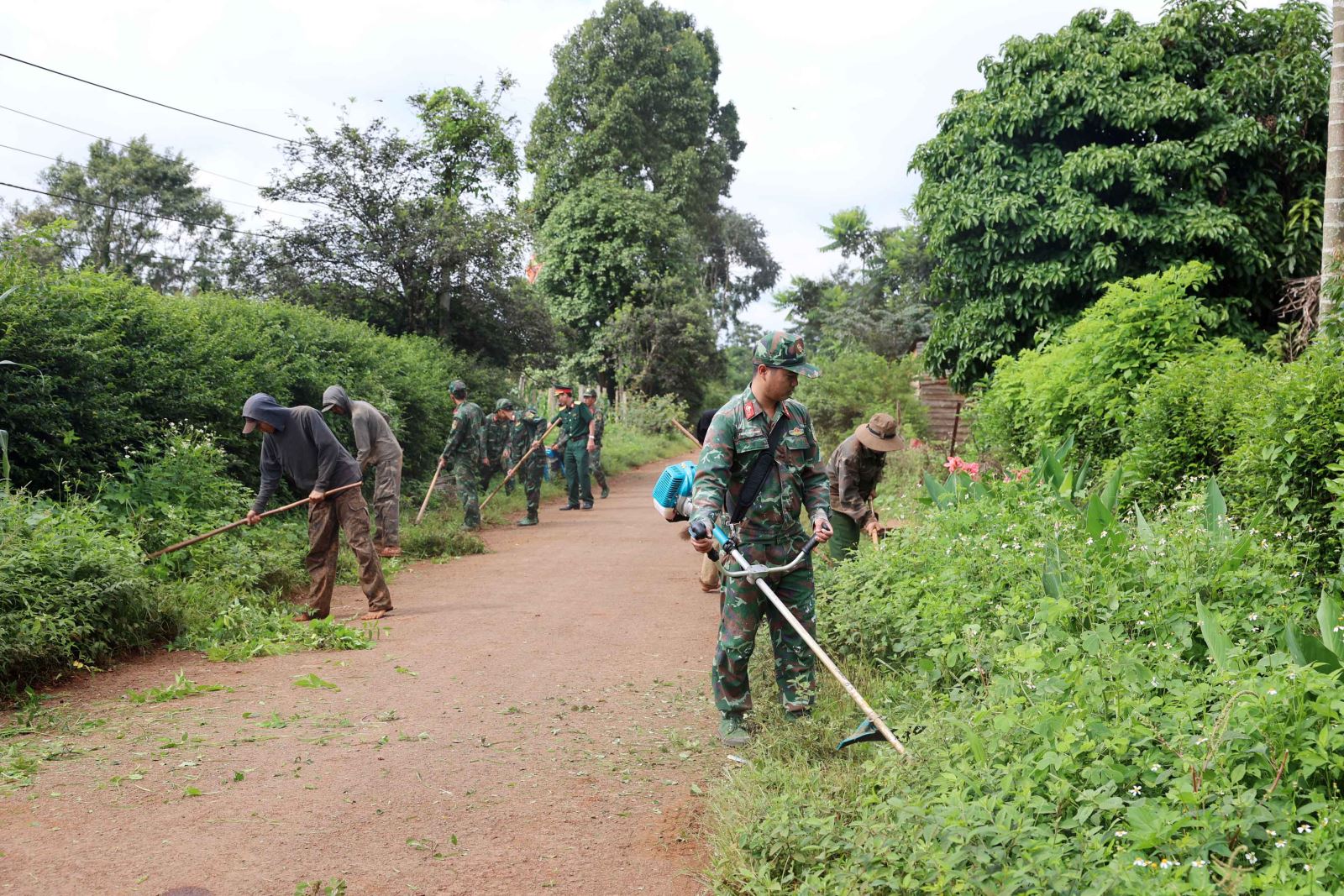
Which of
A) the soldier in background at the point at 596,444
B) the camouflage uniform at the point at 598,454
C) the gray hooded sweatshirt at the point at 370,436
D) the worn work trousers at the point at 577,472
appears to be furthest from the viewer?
the camouflage uniform at the point at 598,454

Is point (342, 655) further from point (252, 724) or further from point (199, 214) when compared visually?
point (199, 214)

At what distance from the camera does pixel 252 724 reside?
5.68 m

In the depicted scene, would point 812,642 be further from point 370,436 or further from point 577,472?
point 577,472

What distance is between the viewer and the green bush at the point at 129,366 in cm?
831

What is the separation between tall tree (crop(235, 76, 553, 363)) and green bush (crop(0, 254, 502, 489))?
568 centimetres

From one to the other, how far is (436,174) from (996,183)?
11.2 meters

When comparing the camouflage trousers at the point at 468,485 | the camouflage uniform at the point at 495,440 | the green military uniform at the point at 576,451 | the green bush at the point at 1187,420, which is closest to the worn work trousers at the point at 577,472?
the green military uniform at the point at 576,451

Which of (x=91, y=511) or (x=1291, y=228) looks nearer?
(x=91, y=511)

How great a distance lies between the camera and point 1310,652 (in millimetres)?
3752

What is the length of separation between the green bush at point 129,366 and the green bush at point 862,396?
11639 mm

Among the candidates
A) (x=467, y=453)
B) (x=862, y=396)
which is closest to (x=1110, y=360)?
(x=467, y=453)

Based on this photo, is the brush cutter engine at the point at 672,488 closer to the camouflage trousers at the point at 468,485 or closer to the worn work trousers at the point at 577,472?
the camouflage trousers at the point at 468,485

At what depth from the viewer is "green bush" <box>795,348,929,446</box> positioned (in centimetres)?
2227

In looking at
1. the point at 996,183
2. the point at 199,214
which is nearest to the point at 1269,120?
the point at 996,183
